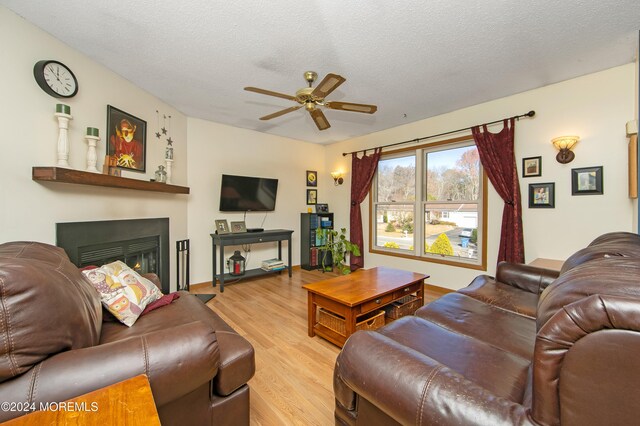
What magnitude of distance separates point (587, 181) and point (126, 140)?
4.70 m

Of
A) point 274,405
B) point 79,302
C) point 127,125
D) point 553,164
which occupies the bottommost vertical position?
point 274,405

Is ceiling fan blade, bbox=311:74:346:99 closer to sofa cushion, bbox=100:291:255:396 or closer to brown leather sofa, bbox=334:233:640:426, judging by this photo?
brown leather sofa, bbox=334:233:640:426

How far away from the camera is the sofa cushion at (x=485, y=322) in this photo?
1.33 m

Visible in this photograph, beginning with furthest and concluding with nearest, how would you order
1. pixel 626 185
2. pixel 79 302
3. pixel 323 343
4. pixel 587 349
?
pixel 626 185, pixel 323 343, pixel 79 302, pixel 587 349

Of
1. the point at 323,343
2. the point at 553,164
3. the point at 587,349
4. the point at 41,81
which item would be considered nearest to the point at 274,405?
the point at 323,343

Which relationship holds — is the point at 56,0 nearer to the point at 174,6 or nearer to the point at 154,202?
the point at 174,6

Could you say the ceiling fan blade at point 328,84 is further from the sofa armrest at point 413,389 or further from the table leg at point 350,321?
the table leg at point 350,321

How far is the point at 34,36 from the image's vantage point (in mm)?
1869

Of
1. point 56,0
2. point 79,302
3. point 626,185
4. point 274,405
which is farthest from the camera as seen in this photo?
point 626,185

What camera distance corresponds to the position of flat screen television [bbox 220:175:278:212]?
394cm

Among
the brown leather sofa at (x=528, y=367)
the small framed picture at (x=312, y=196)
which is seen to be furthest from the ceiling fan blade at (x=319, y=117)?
the small framed picture at (x=312, y=196)

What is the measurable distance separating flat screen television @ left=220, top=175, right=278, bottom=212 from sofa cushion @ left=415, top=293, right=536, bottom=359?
3161 mm

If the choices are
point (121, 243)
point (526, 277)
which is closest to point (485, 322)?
point (526, 277)

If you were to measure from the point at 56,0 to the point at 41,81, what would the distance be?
59 cm
